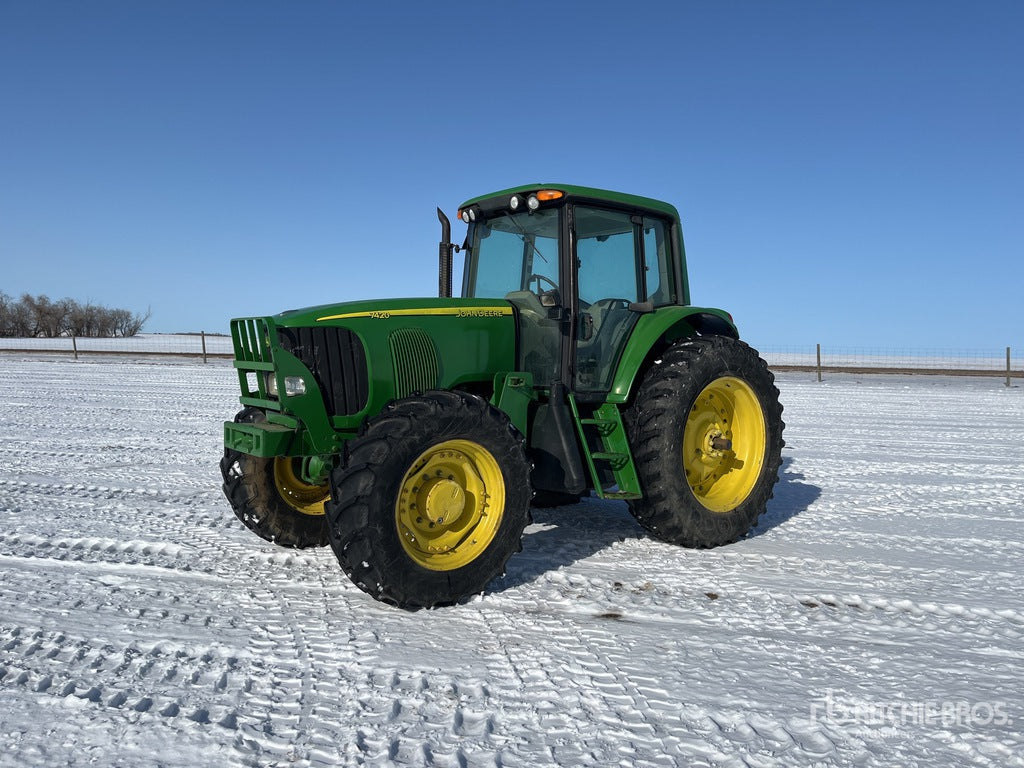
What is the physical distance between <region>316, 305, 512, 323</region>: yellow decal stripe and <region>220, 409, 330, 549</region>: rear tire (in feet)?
2.75

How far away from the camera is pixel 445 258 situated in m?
5.00

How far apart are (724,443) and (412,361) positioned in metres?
2.15

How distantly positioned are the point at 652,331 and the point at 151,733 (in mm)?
3333

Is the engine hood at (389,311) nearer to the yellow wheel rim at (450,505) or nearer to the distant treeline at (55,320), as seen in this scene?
the yellow wheel rim at (450,505)

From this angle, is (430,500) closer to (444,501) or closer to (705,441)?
(444,501)

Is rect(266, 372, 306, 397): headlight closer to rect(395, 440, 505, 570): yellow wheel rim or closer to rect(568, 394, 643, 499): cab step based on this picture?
rect(395, 440, 505, 570): yellow wheel rim

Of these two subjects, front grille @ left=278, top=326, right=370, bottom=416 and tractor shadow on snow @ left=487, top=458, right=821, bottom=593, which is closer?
front grille @ left=278, top=326, right=370, bottom=416

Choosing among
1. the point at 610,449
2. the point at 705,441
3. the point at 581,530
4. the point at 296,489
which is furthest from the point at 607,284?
the point at 296,489

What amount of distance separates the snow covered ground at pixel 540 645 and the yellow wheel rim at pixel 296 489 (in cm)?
30

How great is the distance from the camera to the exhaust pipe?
191 inches

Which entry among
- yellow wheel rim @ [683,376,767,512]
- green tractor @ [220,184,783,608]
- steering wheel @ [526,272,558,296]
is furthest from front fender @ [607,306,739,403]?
steering wheel @ [526,272,558,296]

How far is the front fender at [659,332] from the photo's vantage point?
15.0 feet

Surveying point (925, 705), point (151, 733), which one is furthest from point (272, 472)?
point (925, 705)

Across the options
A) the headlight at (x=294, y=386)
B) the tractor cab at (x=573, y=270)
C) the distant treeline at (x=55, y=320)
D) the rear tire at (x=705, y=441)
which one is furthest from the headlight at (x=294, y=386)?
the distant treeline at (x=55, y=320)
